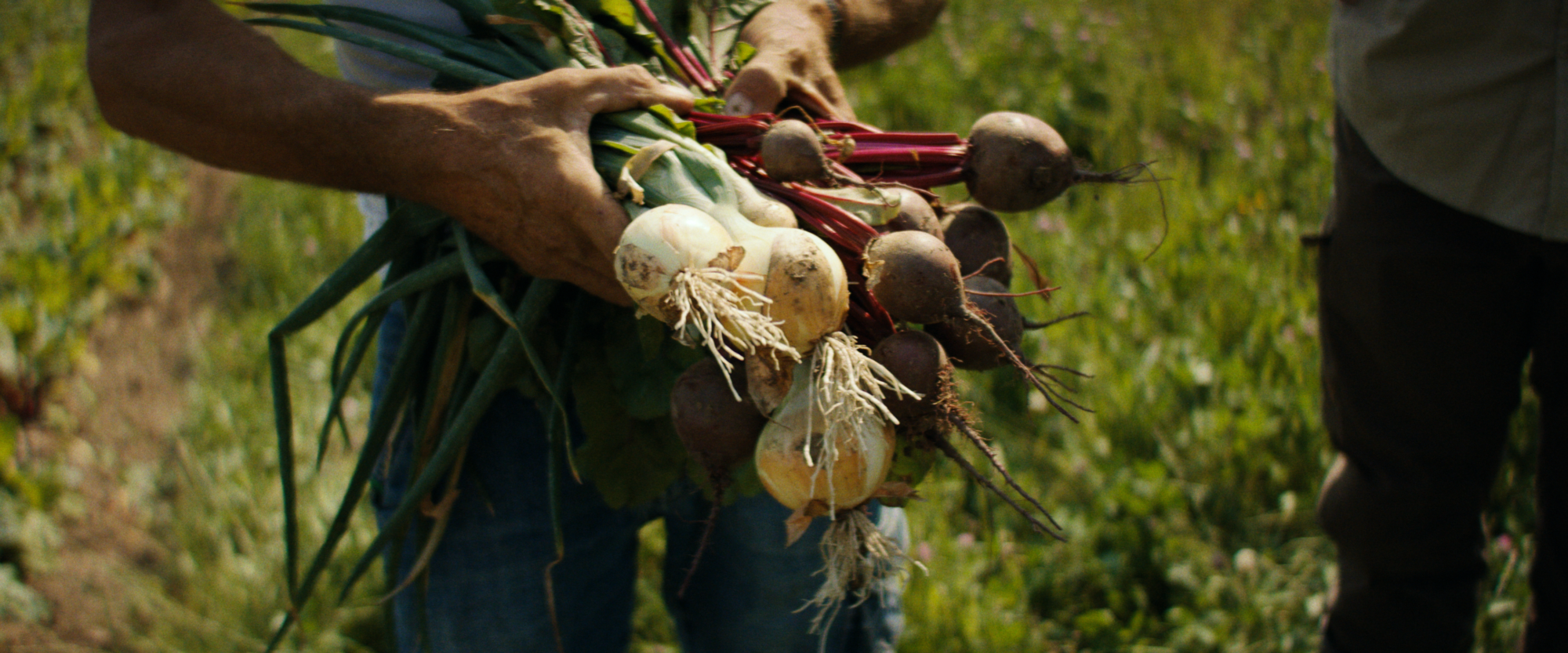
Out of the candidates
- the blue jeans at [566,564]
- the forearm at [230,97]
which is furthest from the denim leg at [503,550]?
the forearm at [230,97]

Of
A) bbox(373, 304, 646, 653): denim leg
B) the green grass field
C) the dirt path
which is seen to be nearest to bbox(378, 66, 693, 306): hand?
bbox(373, 304, 646, 653): denim leg

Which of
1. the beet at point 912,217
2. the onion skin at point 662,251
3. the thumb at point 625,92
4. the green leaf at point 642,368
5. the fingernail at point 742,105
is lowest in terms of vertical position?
the green leaf at point 642,368

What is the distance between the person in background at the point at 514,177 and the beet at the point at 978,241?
10.1 inches

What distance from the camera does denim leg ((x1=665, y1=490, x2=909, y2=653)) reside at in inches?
54.8

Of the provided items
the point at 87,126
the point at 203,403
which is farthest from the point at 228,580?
the point at 87,126

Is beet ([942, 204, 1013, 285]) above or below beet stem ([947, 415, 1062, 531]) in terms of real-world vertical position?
above

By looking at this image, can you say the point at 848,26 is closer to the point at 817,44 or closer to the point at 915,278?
the point at 817,44

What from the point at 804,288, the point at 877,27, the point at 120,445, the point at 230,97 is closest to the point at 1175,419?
the point at 877,27

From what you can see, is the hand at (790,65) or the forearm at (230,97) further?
the hand at (790,65)

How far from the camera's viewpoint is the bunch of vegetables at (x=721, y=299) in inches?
39.6

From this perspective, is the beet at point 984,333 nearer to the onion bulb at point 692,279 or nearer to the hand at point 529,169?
the onion bulb at point 692,279

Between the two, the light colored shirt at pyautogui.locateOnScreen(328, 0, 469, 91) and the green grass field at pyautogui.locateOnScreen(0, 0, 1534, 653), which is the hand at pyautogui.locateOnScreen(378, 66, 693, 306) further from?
the green grass field at pyautogui.locateOnScreen(0, 0, 1534, 653)

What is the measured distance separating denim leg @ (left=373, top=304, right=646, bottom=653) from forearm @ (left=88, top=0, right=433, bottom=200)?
33 centimetres

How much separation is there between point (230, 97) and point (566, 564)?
29.3 inches
